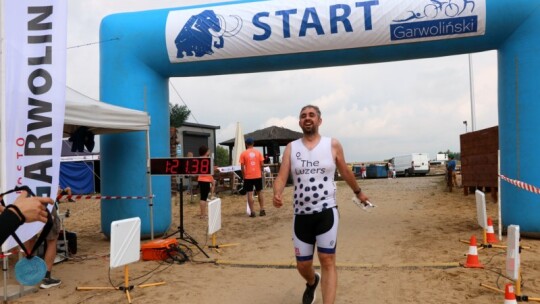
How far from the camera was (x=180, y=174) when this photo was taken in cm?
654

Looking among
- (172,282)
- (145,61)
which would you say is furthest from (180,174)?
(145,61)

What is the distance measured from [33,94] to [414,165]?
1418 inches

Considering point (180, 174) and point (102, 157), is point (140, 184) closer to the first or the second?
point (102, 157)

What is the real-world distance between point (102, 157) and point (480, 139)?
1111 centimetres

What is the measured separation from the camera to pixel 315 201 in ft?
11.8

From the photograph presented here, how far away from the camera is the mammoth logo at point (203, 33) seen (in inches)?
296

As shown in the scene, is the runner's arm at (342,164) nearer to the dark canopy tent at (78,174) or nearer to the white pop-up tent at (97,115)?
the white pop-up tent at (97,115)

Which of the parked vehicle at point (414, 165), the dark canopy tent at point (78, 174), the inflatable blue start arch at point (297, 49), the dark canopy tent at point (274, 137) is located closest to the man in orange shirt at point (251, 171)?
the inflatable blue start arch at point (297, 49)

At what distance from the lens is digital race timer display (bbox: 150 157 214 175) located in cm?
638

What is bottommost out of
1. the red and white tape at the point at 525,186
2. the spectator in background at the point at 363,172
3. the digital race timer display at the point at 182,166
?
the spectator in background at the point at 363,172

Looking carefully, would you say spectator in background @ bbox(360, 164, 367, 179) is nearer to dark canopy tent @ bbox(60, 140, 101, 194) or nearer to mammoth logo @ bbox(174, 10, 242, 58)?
dark canopy tent @ bbox(60, 140, 101, 194)

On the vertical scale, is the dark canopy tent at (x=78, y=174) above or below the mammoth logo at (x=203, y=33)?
below

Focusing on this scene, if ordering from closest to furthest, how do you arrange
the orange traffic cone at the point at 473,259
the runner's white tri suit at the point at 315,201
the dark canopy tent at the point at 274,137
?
1. the runner's white tri suit at the point at 315,201
2. the orange traffic cone at the point at 473,259
3. the dark canopy tent at the point at 274,137

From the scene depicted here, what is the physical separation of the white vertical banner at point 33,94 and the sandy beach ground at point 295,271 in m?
1.39
